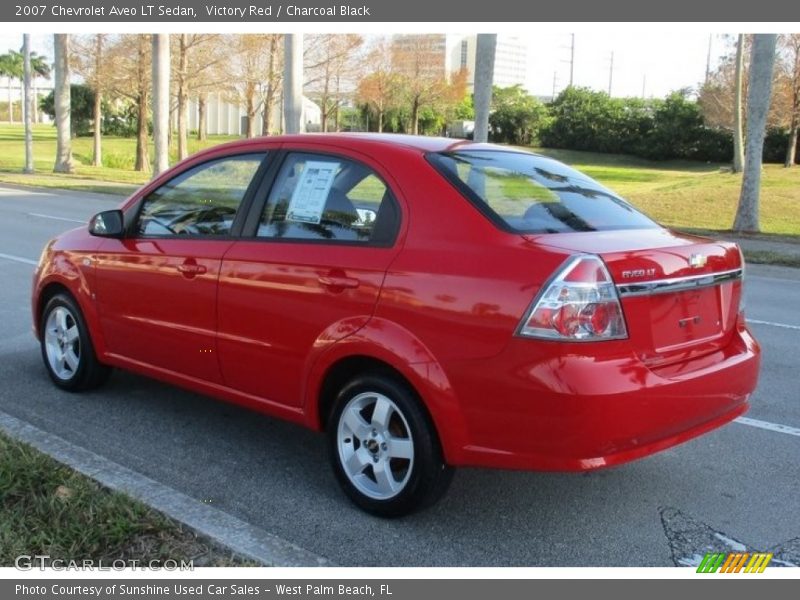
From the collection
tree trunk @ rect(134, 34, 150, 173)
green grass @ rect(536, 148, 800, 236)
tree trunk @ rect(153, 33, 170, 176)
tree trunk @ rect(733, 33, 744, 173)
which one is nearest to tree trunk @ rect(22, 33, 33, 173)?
tree trunk @ rect(134, 34, 150, 173)

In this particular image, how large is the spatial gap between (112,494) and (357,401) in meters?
1.15

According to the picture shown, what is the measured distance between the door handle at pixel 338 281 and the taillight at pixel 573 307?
0.88 metres

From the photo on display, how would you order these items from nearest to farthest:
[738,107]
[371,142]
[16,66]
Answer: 1. [371,142]
2. [738,107]
3. [16,66]

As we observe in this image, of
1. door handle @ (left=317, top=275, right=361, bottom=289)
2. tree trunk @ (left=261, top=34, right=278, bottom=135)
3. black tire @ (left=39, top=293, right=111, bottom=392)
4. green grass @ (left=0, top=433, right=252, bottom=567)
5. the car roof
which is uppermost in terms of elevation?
tree trunk @ (left=261, top=34, right=278, bottom=135)

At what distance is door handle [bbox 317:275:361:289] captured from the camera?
395cm

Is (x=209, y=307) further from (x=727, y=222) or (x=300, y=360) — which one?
(x=727, y=222)

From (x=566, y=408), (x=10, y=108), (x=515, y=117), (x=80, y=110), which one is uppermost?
A: (x=10, y=108)

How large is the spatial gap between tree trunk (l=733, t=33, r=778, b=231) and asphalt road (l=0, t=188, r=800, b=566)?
36.3 feet

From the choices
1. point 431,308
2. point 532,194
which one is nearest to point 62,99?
point 532,194

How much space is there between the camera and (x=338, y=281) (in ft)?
13.1

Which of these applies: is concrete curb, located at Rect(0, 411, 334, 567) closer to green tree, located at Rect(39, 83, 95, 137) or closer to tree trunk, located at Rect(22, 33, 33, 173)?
tree trunk, located at Rect(22, 33, 33, 173)

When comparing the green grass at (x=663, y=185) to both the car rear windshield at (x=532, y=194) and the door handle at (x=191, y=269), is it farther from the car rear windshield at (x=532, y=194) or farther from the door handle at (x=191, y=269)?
the door handle at (x=191, y=269)

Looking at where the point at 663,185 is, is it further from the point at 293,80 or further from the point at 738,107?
the point at 293,80

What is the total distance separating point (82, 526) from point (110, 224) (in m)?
2.29
